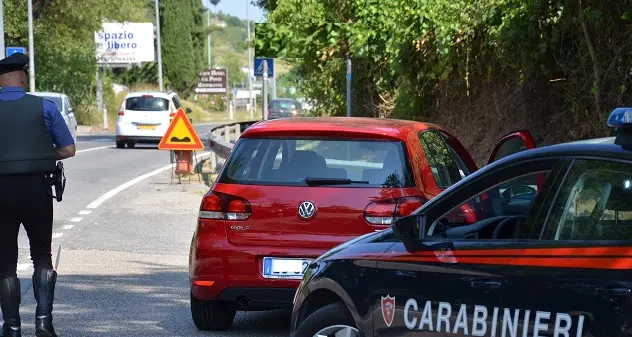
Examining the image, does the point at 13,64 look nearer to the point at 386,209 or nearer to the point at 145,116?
the point at 386,209

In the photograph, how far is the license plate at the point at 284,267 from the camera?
7684 mm

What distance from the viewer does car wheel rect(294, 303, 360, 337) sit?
572cm

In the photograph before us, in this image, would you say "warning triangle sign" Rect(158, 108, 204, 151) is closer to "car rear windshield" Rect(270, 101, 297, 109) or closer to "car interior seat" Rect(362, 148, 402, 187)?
"car interior seat" Rect(362, 148, 402, 187)

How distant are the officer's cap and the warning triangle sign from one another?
42.6 feet

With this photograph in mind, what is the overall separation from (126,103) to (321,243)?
27760 millimetres

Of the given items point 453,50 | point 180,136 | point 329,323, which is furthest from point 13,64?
point 453,50

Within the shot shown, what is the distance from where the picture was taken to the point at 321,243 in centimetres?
766

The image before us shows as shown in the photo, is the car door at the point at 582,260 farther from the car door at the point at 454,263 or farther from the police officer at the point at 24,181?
the police officer at the point at 24,181

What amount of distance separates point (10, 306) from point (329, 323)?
8.59ft

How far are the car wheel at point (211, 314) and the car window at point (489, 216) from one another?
10.3ft

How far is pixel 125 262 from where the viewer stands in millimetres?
12109

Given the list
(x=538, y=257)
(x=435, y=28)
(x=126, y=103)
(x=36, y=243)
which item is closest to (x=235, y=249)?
(x=36, y=243)

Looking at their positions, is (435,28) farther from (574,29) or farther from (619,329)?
(619,329)

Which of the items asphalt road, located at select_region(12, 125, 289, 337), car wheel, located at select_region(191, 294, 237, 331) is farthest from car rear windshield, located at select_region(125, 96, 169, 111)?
car wheel, located at select_region(191, 294, 237, 331)
